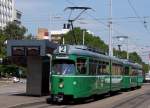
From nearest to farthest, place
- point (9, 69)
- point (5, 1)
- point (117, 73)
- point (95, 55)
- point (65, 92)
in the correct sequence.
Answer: point (65, 92) < point (95, 55) < point (117, 73) < point (9, 69) < point (5, 1)

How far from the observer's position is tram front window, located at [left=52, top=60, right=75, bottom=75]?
27703mm

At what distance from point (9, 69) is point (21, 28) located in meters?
21.8

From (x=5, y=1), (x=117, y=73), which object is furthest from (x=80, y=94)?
(x=5, y=1)

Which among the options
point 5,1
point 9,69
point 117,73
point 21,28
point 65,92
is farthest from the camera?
point 5,1

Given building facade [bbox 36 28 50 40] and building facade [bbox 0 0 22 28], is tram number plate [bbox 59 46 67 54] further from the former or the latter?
building facade [bbox 0 0 22 28]

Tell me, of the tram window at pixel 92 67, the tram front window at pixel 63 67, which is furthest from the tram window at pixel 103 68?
the tram front window at pixel 63 67

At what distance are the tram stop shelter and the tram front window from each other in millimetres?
2380

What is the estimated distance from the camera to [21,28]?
13825 centimetres

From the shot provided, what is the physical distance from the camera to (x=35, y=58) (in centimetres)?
3328

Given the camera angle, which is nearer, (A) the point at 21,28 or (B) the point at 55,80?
(B) the point at 55,80

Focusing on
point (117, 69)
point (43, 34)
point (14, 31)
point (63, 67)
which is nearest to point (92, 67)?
point (63, 67)

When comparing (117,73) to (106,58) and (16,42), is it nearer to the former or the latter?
(106,58)

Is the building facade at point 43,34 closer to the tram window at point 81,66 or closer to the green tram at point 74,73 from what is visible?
the green tram at point 74,73

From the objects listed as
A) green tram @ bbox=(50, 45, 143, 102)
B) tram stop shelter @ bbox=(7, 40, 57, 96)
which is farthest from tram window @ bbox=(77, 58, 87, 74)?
tram stop shelter @ bbox=(7, 40, 57, 96)
